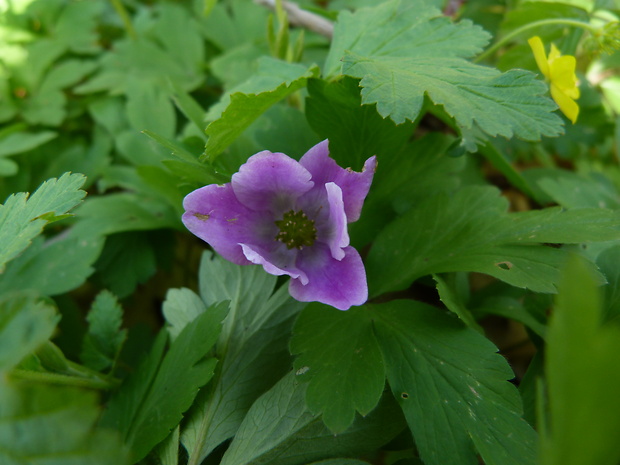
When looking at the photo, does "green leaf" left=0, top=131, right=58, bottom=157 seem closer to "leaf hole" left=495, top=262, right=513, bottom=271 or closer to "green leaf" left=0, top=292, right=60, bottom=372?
"green leaf" left=0, top=292, right=60, bottom=372

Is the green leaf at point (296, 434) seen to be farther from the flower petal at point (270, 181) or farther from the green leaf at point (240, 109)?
the green leaf at point (240, 109)

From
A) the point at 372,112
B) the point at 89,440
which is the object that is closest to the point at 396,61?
the point at 372,112

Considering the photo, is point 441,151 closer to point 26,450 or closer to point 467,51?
point 467,51

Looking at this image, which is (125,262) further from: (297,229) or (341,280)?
(341,280)

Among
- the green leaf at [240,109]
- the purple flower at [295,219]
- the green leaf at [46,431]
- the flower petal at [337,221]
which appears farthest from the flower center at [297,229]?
the green leaf at [46,431]

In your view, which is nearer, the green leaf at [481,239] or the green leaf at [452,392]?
the green leaf at [452,392]

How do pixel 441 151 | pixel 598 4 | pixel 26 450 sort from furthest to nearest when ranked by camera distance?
pixel 598 4
pixel 441 151
pixel 26 450
